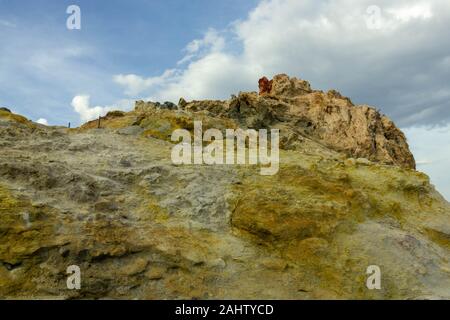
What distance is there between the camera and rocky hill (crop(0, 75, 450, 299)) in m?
10.4

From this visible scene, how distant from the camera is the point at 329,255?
11.7m

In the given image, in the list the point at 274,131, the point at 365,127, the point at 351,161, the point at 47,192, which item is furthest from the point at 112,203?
the point at 365,127

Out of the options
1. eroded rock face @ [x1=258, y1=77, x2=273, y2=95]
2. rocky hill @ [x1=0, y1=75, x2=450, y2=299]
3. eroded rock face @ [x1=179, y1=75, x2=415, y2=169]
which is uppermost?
eroded rock face @ [x1=258, y1=77, x2=273, y2=95]

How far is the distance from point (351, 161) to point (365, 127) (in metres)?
19.1

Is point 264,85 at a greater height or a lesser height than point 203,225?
greater

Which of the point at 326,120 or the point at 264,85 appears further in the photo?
the point at 264,85

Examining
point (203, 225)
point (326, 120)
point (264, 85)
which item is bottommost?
point (203, 225)

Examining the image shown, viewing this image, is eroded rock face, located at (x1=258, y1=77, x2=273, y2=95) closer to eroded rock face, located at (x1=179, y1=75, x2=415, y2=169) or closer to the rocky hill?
eroded rock face, located at (x1=179, y1=75, x2=415, y2=169)

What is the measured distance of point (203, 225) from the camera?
1218 cm

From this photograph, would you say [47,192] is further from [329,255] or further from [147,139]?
[329,255]

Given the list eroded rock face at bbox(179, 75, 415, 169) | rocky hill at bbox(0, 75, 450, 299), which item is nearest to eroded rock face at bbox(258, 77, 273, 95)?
eroded rock face at bbox(179, 75, 415, 169)

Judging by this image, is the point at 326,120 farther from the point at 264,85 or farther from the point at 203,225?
the point at 203,225

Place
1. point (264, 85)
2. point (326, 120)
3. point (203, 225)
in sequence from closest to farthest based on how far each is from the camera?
point (203, 225)
point (326, 120)
point (264, 85)

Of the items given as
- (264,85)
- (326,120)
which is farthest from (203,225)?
(264,85)
